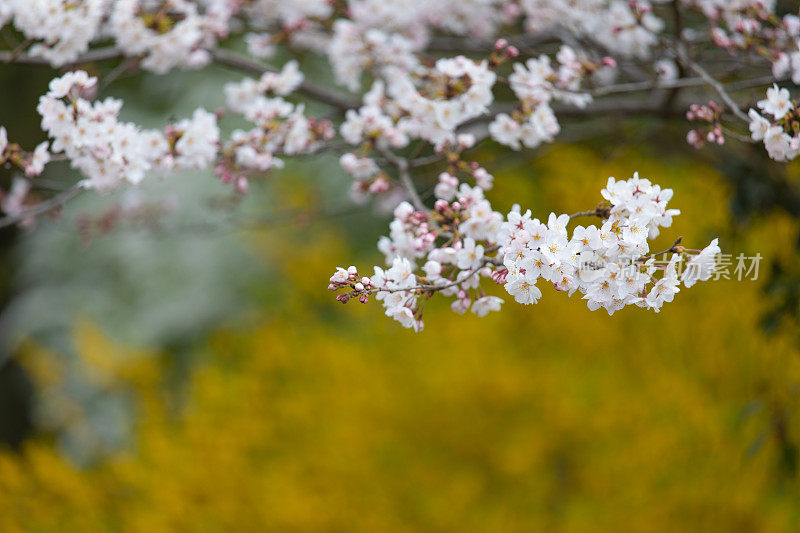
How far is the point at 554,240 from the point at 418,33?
151cm

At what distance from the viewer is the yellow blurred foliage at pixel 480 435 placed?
8.11 ft

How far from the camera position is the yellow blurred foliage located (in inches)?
97.3

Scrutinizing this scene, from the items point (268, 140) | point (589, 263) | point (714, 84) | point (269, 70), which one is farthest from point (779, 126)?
point (269, 70)

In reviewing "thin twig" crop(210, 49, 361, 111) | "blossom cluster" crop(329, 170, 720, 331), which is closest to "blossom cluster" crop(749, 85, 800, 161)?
"blossom cluster" crop(329, 170, 720, 331)

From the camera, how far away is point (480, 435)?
2.80m

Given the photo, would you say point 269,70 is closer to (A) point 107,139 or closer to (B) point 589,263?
(A) point 107,139

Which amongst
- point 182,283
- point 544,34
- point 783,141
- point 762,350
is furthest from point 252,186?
point 783,141

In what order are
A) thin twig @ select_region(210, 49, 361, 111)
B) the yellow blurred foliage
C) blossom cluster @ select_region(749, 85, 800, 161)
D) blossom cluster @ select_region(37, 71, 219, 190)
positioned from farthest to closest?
the yellow blurred foliage, thin twig @ select_region(210, 49, 361, 111), blossom cluster @ select_region(37, 71, 219, 190), blossom cluster @ select_region(749, 85, 800, 161)

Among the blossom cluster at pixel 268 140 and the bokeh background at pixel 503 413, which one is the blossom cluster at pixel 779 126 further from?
the blossom cluster at pixel 268 140

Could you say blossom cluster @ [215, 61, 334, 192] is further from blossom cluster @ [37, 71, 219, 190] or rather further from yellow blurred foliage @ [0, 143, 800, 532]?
yellow blurred foliage @ [0, 143, 800, 532]

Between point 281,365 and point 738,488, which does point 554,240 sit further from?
point 281,365

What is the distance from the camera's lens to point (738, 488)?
232 cm

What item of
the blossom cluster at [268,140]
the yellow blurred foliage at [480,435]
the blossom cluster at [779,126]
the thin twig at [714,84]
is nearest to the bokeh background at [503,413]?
the yellow blurred foliage at [480,435]

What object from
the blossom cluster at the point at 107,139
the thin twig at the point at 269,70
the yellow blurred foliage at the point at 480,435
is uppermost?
the blossom cluster at the point at 107,139
